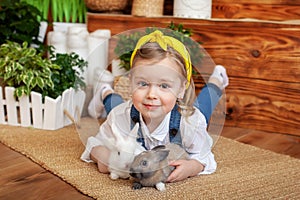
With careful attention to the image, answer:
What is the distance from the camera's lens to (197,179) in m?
1.11

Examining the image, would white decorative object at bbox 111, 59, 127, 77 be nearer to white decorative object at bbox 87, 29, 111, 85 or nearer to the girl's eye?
white decorative object at bbox 87, 29, 111, 85

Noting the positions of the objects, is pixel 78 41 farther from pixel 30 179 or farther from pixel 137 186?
pixel 137 186

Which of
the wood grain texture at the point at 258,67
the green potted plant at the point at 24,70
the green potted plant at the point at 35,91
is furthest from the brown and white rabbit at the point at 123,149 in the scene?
the wood grain texture at the point at 258,67

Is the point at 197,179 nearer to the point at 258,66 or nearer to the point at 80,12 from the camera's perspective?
the point at 258,66

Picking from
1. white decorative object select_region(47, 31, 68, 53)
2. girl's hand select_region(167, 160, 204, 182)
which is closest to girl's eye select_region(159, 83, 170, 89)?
girl's hand select_region(167, 160, 204, 182)

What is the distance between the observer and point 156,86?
3.15ft

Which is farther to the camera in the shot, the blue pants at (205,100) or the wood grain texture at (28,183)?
the blue pants at (205,100)

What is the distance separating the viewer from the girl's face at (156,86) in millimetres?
949

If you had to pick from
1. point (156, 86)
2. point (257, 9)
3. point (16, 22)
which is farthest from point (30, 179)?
point (257, 9)

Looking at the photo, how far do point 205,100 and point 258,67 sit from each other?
53 cm

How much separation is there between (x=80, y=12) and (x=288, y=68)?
1184 mm

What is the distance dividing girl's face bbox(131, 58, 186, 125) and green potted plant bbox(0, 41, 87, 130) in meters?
0.53

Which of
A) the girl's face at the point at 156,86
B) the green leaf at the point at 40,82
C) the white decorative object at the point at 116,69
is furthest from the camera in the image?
the green leaf at the point at 40,82

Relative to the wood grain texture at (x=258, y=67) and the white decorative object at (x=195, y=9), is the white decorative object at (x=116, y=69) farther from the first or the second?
the white decorative object at (x=195, y=9)
